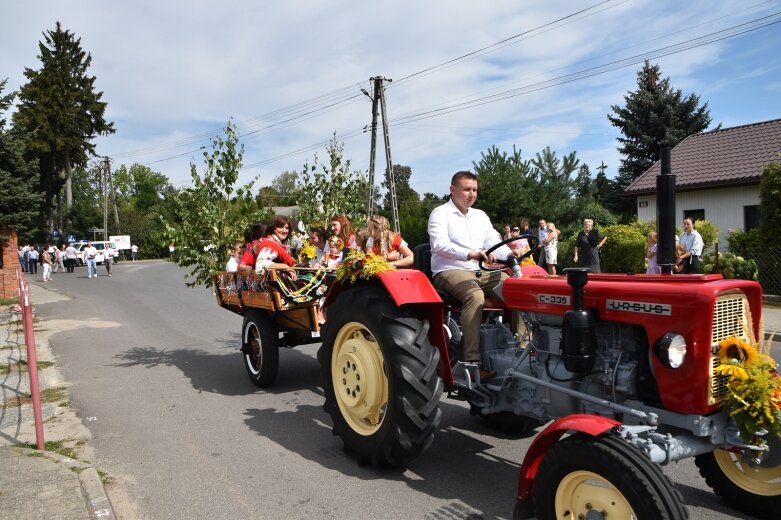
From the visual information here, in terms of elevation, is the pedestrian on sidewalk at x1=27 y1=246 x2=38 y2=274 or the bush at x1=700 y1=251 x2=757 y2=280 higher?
the pedestrian on sidewalk at x1=27 y1=246 x2=38 y2=274

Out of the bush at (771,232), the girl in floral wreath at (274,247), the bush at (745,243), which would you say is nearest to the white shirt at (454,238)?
the girl in floral wreath at (274,247)

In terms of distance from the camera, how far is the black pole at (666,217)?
11.6ft

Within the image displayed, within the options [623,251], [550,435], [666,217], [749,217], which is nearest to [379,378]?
[550,435]

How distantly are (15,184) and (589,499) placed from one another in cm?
1805

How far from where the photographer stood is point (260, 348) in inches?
252

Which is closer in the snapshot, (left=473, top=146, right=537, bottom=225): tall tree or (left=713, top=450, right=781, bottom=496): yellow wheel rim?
(left=713, top=450, right=781, bottom=496): yellow wheel rim

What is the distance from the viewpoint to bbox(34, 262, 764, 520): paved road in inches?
143

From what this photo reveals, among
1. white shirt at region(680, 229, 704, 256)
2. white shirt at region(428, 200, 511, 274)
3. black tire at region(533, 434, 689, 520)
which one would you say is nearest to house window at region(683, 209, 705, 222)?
white shirt at region(680, 229, 704, 256)

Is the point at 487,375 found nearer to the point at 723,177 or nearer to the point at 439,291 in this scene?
the point at 439,291

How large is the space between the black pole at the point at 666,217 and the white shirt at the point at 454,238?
3.97 feet

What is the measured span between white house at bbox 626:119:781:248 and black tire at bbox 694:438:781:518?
17140mm

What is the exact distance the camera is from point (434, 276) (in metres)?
4.43

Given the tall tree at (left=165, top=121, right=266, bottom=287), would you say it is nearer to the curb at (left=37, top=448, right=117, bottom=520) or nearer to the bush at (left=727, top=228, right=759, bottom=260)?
the curb at (left=37, top=448, right=117, bottom=520)

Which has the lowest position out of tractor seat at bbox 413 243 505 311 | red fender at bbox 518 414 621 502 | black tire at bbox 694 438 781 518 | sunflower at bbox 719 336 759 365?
black tire at bbox 694 438 781 518
